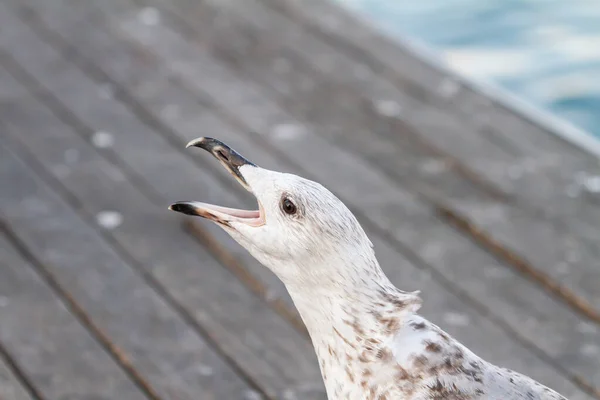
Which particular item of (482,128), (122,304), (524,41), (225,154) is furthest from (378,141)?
(524,41)

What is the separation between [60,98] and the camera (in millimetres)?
3543

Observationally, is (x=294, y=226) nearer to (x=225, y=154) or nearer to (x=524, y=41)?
(x=225, y=154)

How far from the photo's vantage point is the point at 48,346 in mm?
2502

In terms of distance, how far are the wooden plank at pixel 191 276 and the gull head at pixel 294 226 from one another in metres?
0.69

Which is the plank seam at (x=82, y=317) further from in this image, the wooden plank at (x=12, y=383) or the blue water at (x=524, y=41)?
the blue water at (x=524, y=41)

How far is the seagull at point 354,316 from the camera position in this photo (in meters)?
1.67

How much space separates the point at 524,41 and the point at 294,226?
439cm

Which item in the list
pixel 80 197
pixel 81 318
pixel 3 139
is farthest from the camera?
pixel 3 139

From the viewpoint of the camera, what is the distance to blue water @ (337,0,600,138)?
5.45m

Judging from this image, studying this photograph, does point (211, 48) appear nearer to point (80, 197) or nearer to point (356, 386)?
point (80, 197)

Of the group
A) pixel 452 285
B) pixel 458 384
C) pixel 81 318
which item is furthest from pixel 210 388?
pixel 458 384

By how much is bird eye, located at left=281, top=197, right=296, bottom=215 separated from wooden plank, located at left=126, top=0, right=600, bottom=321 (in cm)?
119

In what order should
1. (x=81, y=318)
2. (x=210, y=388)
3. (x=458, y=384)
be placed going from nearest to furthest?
(x=458, y=384)
(x=210, y=388)
(x=81, y=318)

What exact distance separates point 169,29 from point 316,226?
2.45m
